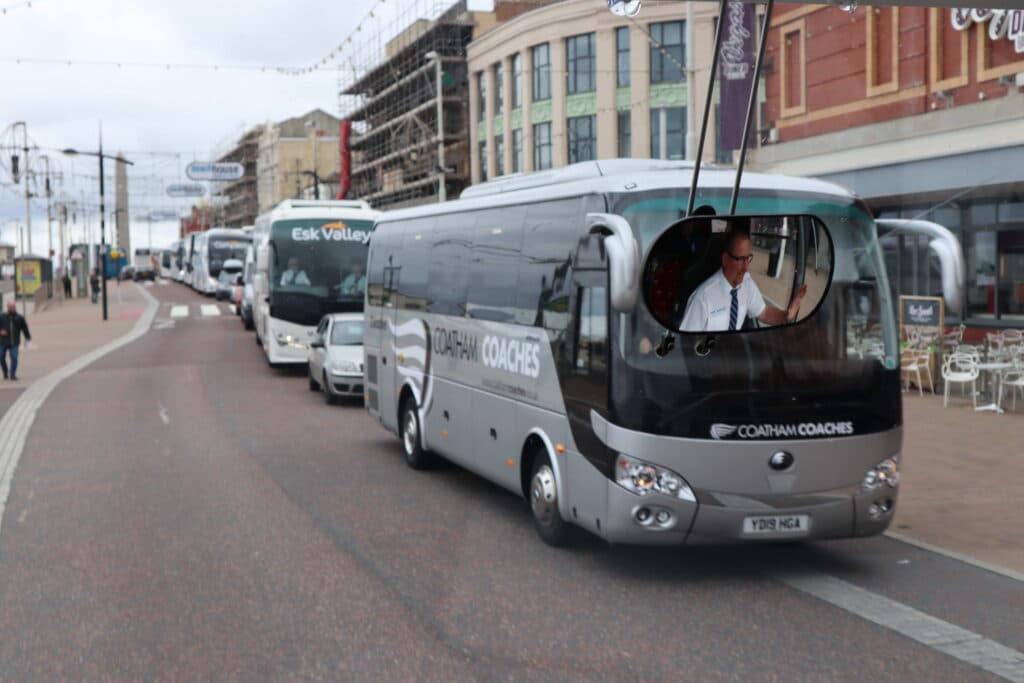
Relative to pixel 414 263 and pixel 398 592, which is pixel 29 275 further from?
pixel 398 592

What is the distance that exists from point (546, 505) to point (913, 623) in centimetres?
316

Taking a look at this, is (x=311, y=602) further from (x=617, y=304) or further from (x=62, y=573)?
(x=617, y=304)

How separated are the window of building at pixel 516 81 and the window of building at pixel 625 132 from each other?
20.3 ft

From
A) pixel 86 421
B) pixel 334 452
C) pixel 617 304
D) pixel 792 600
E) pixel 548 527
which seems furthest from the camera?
pixel 86 421

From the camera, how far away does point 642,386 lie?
852 cm

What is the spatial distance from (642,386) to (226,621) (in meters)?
3.08

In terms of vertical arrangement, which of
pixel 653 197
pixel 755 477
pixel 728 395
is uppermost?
pixel 653 197

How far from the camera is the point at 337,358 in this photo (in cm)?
2205

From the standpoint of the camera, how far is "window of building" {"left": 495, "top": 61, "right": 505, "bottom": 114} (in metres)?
56.2

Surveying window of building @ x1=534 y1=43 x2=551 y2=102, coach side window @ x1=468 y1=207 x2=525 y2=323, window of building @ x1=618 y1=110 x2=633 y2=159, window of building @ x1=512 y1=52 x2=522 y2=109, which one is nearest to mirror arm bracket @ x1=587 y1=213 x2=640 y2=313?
coach side window @ x1=468 y1=207 x2=525 y2=323

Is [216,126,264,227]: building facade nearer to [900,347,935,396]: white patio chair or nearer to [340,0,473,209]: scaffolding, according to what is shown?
[340,0,473,209]: scaffolding

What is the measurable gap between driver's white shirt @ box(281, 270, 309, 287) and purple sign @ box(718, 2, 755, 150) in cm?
932

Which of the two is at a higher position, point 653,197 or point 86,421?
point 653,197

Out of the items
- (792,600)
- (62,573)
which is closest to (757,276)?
(792,600)
